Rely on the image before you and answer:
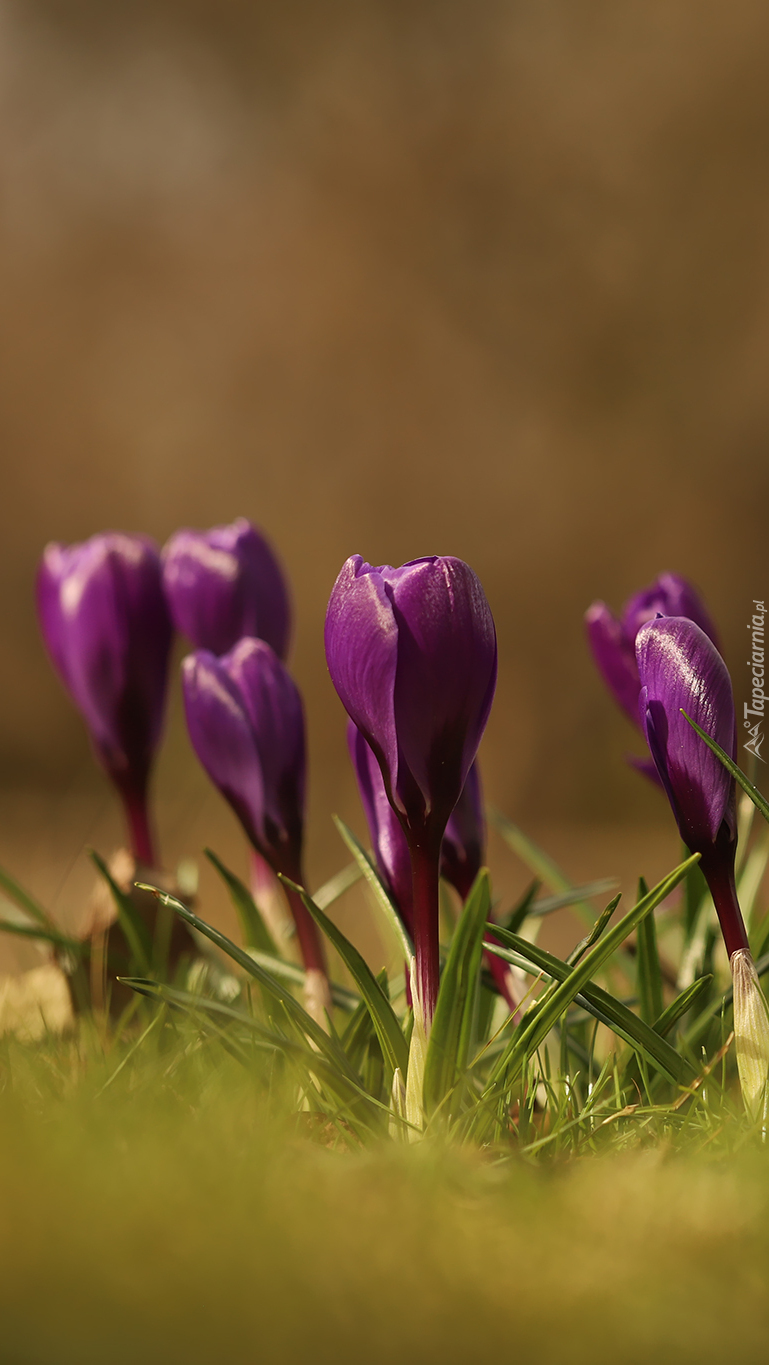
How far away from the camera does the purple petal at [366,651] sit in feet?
0.87

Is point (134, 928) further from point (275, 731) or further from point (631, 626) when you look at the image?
point (631, 626)

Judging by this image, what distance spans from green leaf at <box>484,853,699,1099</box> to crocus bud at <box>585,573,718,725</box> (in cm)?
14

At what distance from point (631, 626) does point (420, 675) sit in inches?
6.8

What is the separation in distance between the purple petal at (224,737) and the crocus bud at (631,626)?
0.49 ft

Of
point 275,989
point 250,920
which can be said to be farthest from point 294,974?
point 275,989

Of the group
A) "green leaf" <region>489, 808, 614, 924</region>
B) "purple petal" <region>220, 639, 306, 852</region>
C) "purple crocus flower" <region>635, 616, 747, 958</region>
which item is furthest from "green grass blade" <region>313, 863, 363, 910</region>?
"purple crocus flower" <region>635, 616, 747, 958</region>

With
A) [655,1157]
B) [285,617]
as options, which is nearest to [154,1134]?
[655,1157]

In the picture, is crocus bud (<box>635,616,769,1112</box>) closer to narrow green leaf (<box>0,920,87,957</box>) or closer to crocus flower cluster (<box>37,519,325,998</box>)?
crocus flower cluster (<box>37,519,325,998</box>)

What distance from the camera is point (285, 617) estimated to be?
1.71 feet

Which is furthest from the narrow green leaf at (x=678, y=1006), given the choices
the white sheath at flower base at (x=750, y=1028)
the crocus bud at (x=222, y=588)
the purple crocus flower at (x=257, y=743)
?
the crocus bud at (x=222, y=588)

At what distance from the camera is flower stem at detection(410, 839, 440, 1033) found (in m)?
0.29

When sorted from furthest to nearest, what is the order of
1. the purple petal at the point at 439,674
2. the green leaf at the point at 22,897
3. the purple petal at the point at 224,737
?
the green leaf at the point at 22,897 → the purple petal at the point at 224,737 → the purple petal at the point at 439,674

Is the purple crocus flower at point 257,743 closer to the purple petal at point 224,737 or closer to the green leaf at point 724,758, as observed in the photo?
the purple petal at point 224,737

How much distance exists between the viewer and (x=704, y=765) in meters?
0.29
